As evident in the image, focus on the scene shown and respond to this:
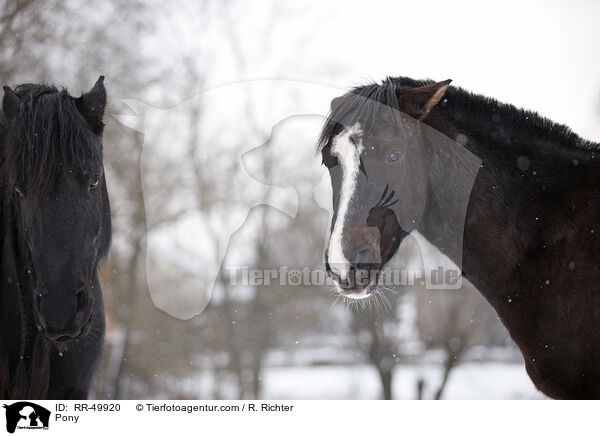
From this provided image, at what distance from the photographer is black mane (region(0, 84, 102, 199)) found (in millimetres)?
2570

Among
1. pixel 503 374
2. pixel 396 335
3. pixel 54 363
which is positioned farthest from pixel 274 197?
pixel 503 374

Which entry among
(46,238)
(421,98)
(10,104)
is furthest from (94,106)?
(421,98)

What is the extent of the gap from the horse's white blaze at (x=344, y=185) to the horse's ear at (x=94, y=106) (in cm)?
146

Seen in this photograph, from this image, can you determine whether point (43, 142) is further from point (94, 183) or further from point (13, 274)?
point (13, 274)

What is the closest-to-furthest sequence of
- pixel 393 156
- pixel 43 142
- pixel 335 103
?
pixel 43 142 < pixel 393 156 < pixel 335 103

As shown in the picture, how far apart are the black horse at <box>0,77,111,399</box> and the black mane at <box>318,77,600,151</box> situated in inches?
56.6

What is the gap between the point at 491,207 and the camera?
2977 mm

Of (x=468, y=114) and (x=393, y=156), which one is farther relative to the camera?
(x=468, y=114)

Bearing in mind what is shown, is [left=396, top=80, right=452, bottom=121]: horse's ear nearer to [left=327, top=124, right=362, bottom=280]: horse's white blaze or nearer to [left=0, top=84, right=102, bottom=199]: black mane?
[left=327, top=124, right=362, bottom=280]: horse's white blaze

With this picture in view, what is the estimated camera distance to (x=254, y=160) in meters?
6.75

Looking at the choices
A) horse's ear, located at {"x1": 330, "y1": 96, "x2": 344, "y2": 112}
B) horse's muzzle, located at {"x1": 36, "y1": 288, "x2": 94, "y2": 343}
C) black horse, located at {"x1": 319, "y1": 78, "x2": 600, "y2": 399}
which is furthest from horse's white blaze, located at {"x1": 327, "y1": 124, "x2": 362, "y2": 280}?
horse's muzzle, located at {"x1": 36, "y1": 288, "x2": 94, "y2": 343}

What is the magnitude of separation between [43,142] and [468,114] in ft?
8.14

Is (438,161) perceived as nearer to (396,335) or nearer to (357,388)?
(396,335)

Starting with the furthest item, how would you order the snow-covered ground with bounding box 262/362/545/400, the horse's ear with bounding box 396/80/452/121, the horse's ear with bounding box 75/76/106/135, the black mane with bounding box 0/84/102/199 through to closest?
the snow-covered ground with bounding box 262/362/545/400 → the horse's ear with bounding box 75/76/106/135 → the horse's ear with bounding box 396/80/452/121 → the black mane with bounding box 0/84/102/199
